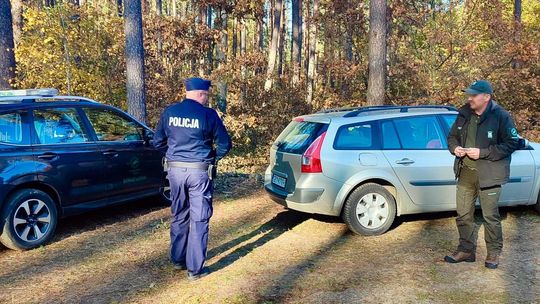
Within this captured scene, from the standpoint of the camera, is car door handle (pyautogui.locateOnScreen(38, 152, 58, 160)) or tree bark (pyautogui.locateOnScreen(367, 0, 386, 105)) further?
tree bark (pyautogui.locateOnScreen(367, 0, 386, 105))

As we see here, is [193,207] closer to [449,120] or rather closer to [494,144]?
[494,144]

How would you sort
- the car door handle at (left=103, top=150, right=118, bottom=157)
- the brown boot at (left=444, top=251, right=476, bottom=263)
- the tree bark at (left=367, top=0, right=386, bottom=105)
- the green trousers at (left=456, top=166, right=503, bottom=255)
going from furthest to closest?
the tree bark at (left=367, top=0, right=386, bottom=105) → the car door handle at (left=103, top=150, right=118, bottom=157) → the brown boot at (left=444, top=251, right=476, bottom=263) → the green trousers at (left=456, top=166, right=503, bottom=255)

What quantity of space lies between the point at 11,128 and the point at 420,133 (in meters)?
5.12

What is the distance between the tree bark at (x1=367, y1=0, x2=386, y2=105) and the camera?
10.8 m

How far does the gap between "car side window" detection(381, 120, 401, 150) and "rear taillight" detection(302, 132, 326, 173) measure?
2.74 ft

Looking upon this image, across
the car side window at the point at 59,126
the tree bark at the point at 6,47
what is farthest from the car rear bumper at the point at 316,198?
the tree bark at the point at 6,47

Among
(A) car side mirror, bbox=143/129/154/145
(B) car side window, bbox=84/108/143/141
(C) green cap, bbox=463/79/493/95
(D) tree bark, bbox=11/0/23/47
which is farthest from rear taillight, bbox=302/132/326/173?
(D) tree bark, bbox=11/0/23/47

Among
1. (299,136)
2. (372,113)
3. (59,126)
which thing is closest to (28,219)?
(59,126)

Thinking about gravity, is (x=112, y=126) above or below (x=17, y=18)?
below

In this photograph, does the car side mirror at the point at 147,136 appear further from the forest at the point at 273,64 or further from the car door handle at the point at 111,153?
the forest at the point at 273,64

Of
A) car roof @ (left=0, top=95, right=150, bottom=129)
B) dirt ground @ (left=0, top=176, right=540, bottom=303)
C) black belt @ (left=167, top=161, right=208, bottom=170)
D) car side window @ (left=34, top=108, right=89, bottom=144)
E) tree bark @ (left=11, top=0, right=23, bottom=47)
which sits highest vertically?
tree bark @ (left=11, top=0, right=23, bottom=47)

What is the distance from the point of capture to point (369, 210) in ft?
19.4

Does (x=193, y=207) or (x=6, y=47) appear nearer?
(x=193, y=207)

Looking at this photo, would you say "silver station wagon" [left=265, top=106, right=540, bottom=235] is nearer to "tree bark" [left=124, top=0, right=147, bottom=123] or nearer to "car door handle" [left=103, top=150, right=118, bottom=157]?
"car door handle" [left=103, top=150, right=118, bottom=157]
